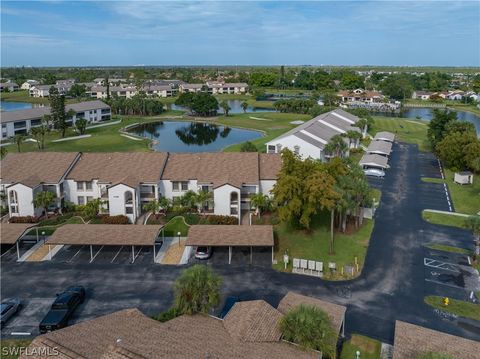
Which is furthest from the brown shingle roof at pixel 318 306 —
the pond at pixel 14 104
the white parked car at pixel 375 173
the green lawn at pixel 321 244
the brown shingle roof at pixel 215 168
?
the pond at pixel 14 104

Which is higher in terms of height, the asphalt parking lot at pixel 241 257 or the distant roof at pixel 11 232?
the distant roof at pixel 11 232

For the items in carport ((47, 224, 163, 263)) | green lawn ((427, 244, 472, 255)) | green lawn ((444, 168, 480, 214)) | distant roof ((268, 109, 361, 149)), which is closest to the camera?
carport ((47, 224, 163, 263))

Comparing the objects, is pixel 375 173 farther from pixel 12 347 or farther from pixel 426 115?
pixel 426 115

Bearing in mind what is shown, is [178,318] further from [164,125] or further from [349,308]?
[164,125]

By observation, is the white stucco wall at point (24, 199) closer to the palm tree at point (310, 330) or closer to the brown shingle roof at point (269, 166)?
the brown shingle roof at point (269, 166)

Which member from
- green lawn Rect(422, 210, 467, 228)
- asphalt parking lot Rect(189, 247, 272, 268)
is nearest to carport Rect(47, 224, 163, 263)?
asphalt parking lot Rect(189, 247, 272, 268)

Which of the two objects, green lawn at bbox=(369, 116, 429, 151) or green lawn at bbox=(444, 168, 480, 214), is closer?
green lawn at bbox=(444, 168, 480, 214)

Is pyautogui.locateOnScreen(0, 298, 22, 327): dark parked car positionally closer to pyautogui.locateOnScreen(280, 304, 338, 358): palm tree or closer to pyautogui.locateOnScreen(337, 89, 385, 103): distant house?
pyautogui.locateOnScreen(280, 304, 338, 358): palm tree
